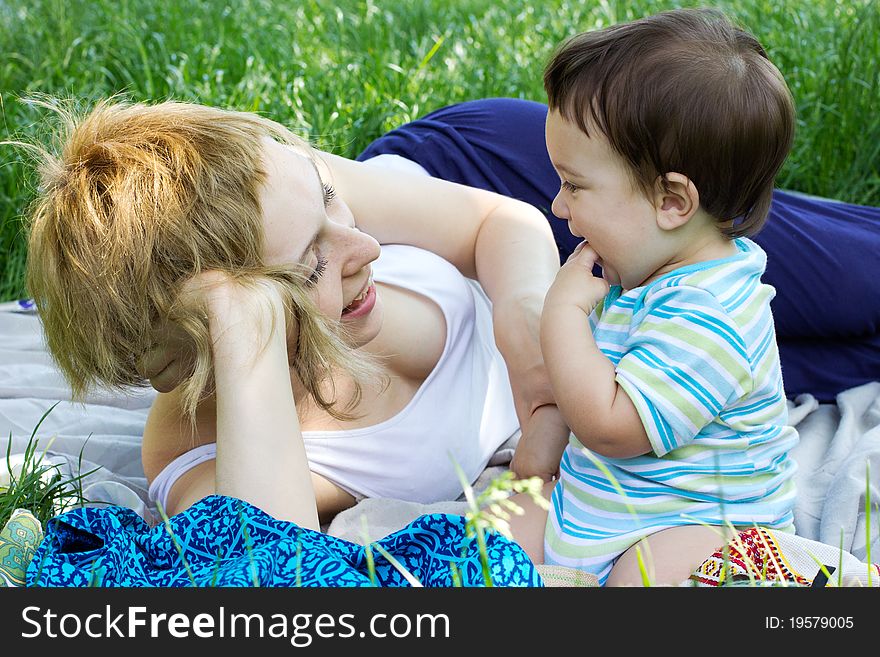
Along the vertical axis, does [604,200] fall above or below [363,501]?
above

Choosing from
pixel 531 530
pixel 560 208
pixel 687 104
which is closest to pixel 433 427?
pixel 531 530

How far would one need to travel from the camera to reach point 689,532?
1.88 meters

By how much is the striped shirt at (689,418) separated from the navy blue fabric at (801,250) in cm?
98

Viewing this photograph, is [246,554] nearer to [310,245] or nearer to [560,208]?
[310,245]

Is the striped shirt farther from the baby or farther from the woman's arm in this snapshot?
the woman's arm

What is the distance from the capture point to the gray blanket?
7.58 ft

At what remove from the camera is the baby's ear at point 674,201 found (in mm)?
1848

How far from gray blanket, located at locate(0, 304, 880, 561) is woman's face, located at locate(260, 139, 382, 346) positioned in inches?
17.5

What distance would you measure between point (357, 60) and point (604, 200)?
3429 millimetres

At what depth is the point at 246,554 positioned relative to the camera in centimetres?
165

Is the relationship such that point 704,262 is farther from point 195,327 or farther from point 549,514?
point 195,327
